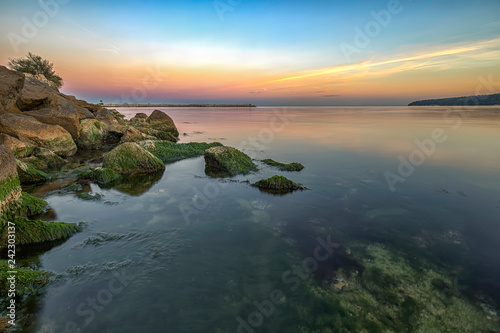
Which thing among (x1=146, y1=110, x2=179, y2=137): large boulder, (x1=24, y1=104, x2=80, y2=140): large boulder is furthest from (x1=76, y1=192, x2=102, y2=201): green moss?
(x1=146, y1=110, x2=179, y2=137): large boulder

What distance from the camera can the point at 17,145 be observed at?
11.5 m

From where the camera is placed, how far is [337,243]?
243 inches

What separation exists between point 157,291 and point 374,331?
3907mm

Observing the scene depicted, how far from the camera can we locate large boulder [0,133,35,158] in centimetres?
1105

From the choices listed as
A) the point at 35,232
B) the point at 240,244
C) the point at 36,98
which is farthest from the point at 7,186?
the point at 36,98

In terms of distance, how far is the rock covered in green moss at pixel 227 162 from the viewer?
12.8 meters

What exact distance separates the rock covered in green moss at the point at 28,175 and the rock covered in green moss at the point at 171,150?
6250 mm

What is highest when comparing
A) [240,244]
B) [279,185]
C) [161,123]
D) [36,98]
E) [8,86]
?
[8,86]

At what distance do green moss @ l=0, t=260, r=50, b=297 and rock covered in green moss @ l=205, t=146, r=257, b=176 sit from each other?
855 centimetres

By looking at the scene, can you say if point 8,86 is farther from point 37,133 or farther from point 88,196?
point 88,196

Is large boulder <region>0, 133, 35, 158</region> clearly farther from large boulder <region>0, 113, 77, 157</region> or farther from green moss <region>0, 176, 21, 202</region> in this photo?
green moss <region>0, 176, 21, 202</region>

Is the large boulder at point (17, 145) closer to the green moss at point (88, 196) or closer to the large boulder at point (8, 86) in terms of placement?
the large boulder at point (8, 86)

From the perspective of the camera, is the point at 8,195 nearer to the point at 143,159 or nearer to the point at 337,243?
the point at 143,159

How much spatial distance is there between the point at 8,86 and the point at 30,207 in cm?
707
